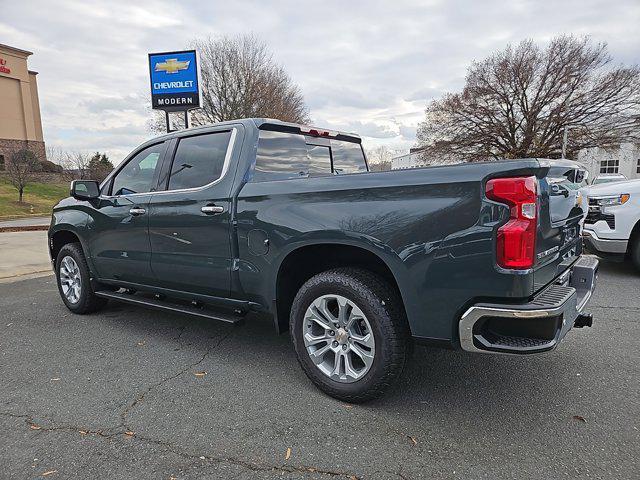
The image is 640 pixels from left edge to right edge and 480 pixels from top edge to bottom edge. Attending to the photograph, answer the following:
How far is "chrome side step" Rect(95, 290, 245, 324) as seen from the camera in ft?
11.1

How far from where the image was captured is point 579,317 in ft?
9.30

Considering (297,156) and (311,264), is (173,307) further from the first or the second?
(297,156)

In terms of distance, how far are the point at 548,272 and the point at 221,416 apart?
214cm

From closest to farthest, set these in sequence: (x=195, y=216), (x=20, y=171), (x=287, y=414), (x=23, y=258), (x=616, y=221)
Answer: (x=287, y=414) < (x=195, y=216) < (x=616, y=221) < (x=23, y=258) < (x=20, y=171)

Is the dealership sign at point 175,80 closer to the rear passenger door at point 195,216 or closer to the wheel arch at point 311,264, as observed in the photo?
the rear passenger door at point 195,216

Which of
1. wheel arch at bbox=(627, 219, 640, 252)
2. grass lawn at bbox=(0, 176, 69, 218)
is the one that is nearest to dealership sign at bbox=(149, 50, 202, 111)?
wheel arch at bbox=(627, 219, 640, 252)

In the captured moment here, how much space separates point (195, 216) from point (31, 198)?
3517cm

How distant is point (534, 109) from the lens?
3772 centimetres

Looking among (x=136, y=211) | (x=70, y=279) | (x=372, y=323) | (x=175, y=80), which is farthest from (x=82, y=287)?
(x=175, y=80)

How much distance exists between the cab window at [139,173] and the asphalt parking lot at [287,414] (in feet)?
4.69

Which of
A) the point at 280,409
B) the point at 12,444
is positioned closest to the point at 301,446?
the point at 280,409

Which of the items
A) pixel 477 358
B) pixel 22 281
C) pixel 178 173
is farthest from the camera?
pixel 22 281

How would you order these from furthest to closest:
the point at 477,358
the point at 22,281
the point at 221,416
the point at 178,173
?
the point at 22,281, the point at 178,173, the point at 477,358, the point at 221,416

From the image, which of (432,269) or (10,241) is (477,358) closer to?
(432,269)
